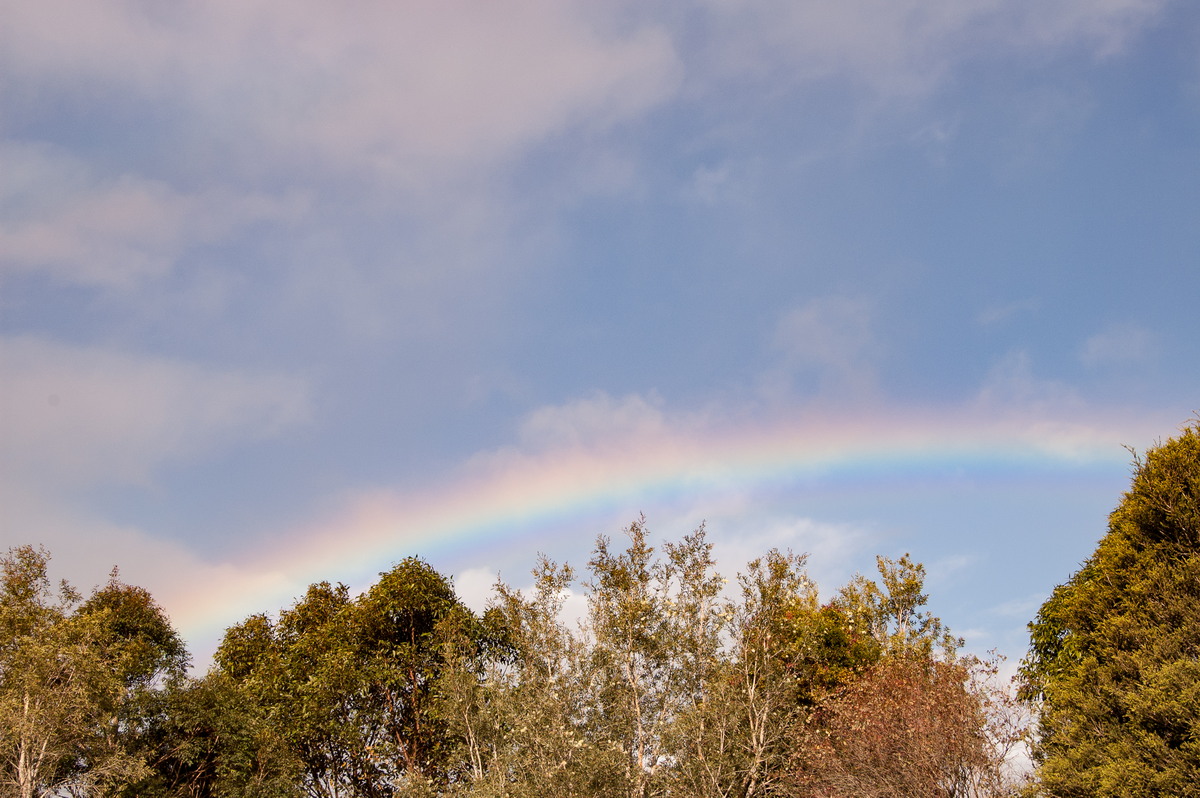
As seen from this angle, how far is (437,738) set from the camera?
132 feet

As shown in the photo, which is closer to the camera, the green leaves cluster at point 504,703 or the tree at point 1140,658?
the tree at point 1140,658

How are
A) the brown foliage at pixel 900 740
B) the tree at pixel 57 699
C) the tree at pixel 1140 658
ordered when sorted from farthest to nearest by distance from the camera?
the tree at pixel 57 699, the brown foliage at pixel 900 740, the tree at pixel 1140 658

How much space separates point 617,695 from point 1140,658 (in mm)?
18490

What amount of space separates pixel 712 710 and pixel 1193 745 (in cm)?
1607

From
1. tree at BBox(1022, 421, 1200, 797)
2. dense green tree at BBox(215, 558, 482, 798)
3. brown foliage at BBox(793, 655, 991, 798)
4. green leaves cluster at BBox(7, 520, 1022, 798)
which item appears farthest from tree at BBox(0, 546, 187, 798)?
tree at BBox(1022, 421, 1200, 797)

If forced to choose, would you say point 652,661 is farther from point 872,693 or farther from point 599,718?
point 872,693

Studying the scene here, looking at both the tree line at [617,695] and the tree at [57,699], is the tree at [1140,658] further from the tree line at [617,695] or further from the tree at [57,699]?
the tree at [57,699]

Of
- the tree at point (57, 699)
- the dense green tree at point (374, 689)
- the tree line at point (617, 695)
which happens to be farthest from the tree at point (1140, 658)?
the tree at point (57, 699)

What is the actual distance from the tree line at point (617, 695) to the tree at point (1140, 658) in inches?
2.4

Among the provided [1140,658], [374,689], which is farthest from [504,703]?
[1140,658]

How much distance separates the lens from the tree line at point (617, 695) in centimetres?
2097

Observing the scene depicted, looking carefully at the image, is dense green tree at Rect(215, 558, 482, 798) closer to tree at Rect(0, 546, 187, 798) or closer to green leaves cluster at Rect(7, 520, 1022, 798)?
green leaves cluster at Rect(7, 520, 1022, 798)

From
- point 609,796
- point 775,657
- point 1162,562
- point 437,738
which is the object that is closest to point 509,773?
point 609,796

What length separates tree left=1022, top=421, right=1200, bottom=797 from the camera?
1866 cm
